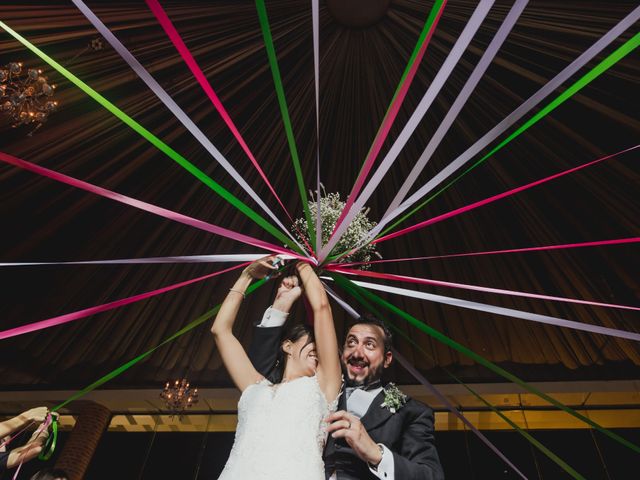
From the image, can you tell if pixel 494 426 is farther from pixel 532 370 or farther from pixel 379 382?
pixel 379 382

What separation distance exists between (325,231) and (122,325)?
455 cm

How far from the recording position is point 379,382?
2094mm

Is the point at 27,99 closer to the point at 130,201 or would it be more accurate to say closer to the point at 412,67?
the point at 130,201

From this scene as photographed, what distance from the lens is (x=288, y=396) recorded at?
1764 millimetres

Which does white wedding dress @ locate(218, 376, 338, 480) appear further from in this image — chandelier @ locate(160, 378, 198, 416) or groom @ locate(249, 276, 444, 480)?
chandelier @ locate(160, 378, 198, 416)

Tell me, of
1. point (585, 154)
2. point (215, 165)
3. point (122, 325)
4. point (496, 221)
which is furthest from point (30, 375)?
point (585, 154)

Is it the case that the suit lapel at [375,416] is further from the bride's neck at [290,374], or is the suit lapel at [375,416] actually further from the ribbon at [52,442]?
the ribbon at [52,442]

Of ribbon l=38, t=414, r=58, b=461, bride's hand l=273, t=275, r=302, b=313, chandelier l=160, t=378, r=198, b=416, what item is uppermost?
chandelier l=160, t=378, r=198, b=416

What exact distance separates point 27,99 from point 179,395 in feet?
13.1

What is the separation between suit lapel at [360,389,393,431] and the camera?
191 cm

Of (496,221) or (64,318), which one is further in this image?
(496,221)

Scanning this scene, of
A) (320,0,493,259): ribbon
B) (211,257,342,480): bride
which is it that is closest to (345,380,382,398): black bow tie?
(211,257,342,480): bride

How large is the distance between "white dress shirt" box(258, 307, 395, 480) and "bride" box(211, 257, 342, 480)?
0.37ft

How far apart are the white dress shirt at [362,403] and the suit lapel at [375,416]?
0.06 feet
